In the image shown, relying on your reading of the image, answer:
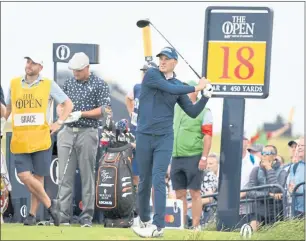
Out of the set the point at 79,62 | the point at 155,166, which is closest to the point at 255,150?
the point at 79,62

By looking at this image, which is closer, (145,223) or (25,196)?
(145,223)

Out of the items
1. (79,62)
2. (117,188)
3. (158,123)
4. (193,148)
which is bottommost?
(117,188)

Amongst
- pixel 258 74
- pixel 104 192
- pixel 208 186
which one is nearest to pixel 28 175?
pixel 104 192

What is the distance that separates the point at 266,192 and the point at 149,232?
4.93 metres

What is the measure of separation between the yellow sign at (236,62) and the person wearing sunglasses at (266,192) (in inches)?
77.8

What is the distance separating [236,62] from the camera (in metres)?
18.3

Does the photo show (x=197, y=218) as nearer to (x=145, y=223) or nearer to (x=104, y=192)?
(x=104, y=192)

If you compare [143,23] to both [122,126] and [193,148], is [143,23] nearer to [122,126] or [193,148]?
[122,126]

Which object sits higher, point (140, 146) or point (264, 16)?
point (264, 16)

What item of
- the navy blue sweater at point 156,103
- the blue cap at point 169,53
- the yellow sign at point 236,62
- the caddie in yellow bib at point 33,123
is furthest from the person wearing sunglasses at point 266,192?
the blue cap at point 169,53

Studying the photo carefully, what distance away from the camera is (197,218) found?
18.6 meters

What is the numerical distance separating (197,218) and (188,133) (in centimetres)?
110

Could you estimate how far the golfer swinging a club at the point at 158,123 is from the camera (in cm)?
1564

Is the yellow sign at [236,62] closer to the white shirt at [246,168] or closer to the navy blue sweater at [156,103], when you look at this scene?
the navy blue sweater at [156,103]
